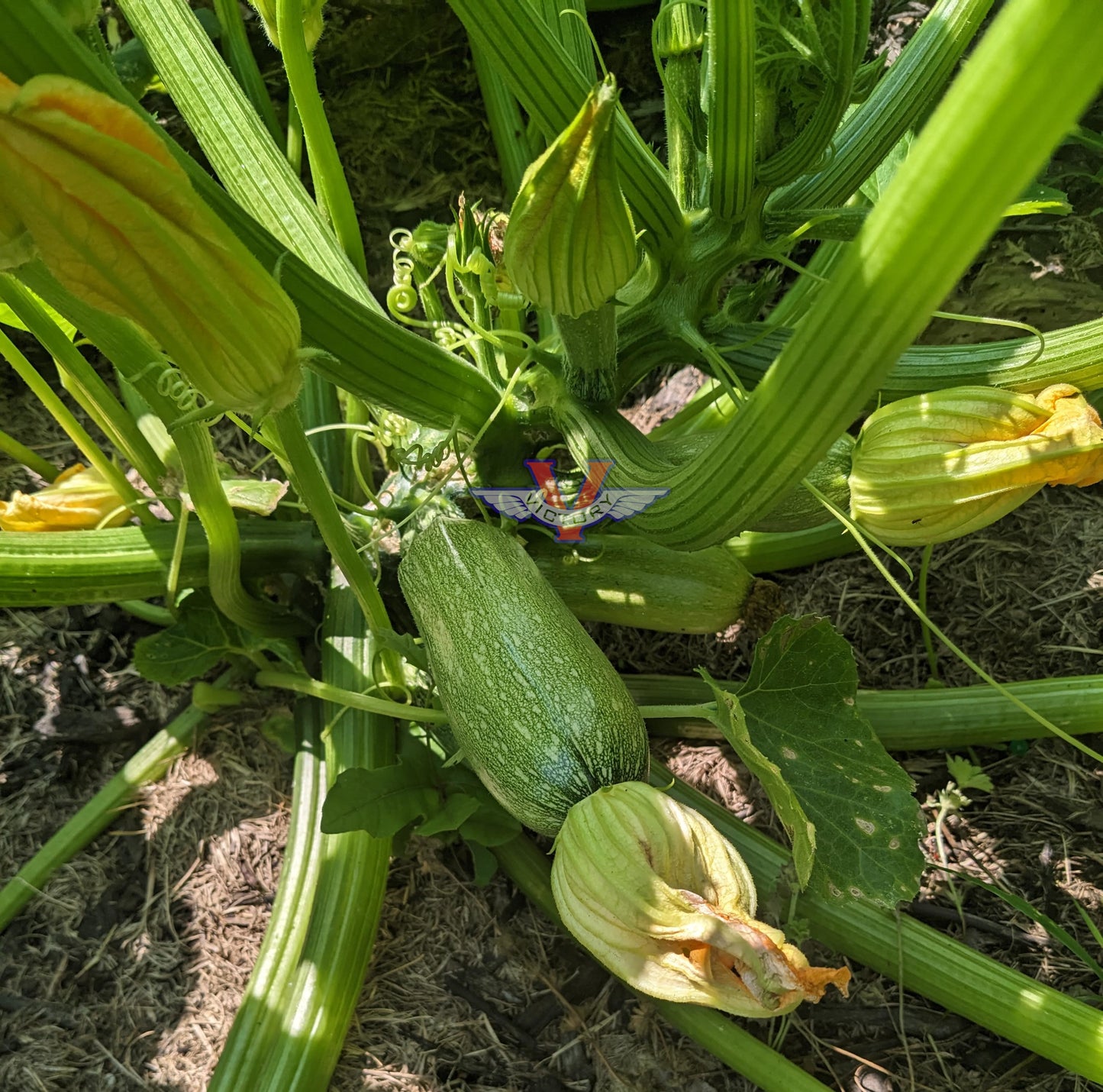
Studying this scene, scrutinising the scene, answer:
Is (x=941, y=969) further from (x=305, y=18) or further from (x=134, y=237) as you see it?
(x=305, y=18)

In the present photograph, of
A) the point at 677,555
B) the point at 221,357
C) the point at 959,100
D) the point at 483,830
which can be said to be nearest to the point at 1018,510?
the point at 677,555

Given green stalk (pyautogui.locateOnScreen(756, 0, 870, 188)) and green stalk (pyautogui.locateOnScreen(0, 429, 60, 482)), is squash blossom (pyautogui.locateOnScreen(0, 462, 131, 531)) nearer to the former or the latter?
green stalk (pyautogui.locateOnScreen(0, 429, 60, 482))

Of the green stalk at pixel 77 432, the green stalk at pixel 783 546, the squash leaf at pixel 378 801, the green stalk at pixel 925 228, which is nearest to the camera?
the green stalk at pixel 925 228

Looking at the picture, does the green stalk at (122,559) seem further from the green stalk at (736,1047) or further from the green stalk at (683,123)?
the green stalk at (683,123)

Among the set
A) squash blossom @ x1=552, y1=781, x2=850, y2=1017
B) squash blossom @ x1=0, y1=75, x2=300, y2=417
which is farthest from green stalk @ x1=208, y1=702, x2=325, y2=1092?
squash blossom @ x1=0, y1=75, x2=300, y2=417

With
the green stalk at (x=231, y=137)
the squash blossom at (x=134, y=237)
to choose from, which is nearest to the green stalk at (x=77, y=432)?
the green stalk at (x=231, y=137)

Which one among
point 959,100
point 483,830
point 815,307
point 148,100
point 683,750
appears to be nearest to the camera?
point 959,100

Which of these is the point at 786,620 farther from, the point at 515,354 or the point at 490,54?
the point at 490,54
